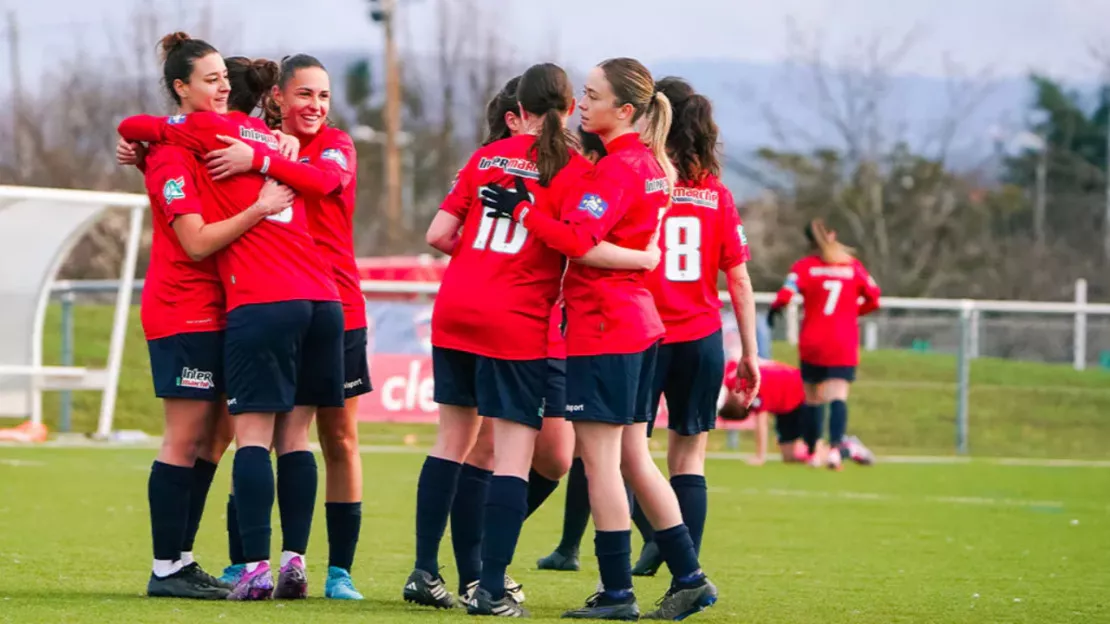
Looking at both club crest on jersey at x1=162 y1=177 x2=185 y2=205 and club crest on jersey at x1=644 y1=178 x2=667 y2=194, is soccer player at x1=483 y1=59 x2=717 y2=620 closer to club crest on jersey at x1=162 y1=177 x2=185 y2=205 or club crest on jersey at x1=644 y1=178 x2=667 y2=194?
club crest on jersey at x1=644 y1=178 x2=667 y2=194

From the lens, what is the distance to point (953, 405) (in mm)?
20531

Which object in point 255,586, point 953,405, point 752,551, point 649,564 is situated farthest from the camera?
point 953,405

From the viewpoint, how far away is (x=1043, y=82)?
4862 centimetres

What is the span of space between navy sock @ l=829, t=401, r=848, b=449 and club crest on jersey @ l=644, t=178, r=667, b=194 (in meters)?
9.57

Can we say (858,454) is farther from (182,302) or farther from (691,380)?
(182,302)

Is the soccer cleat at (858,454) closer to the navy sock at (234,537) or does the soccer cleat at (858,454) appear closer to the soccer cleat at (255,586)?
the navy sock at (234,537)

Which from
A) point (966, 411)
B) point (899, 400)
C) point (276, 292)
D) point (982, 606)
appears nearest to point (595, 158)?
point (276, 292)

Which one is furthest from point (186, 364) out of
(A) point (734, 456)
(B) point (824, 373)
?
(A) point (734, 456)

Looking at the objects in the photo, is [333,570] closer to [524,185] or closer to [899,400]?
[524,185]

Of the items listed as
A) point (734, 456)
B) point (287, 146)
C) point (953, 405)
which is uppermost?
point (287, 146)

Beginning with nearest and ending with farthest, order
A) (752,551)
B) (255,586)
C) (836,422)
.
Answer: (255,586)
(752,551)
(836,422)

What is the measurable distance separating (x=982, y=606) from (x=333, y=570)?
8.01 ft

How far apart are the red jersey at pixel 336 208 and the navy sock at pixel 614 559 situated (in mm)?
1256

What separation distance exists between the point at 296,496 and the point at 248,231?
3.13 ft
